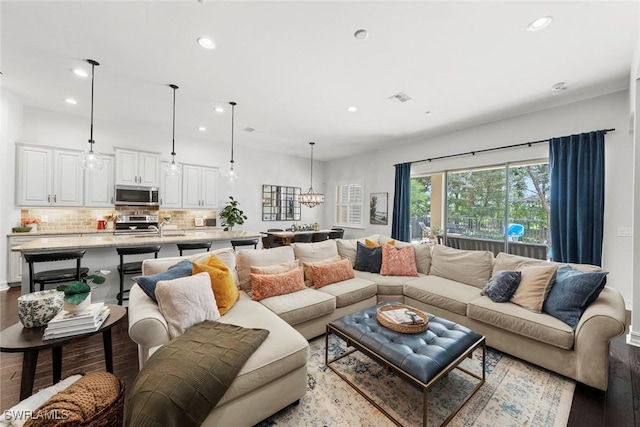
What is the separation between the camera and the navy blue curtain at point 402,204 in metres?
5.88

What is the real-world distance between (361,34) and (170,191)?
5.05 m

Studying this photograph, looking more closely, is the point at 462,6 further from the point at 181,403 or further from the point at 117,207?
the point at 117,207

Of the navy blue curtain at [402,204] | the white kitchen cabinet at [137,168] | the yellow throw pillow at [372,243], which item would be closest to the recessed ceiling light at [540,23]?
the yellow throw pillow at [372,243]

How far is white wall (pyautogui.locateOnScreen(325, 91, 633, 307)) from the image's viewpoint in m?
3.32

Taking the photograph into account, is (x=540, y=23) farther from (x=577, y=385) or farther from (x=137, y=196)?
(x=137, y=196)

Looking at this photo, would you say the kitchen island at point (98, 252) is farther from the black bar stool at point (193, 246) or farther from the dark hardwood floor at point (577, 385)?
the dark hardwood floor at point (577, 385)

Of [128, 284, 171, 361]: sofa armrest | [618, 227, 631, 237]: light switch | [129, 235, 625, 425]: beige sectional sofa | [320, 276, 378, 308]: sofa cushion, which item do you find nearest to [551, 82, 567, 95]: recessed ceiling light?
[618, 227, 631, 237]: light switch

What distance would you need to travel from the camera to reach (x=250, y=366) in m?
1.56

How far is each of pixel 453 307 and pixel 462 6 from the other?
283 cm

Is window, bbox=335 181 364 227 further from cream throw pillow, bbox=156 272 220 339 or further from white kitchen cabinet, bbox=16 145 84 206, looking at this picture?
white kitchen cabinet, bbox=16 145 84 206

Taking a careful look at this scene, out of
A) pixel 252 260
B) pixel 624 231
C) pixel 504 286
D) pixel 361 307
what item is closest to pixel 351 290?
pixel 361 307

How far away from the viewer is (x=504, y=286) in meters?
2.64

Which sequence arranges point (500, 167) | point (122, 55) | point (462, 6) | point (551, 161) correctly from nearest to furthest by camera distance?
point (462, 6), point (122, 55), point (551, 161), point (500, 167)

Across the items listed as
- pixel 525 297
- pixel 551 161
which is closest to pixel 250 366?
pixel 525 297
